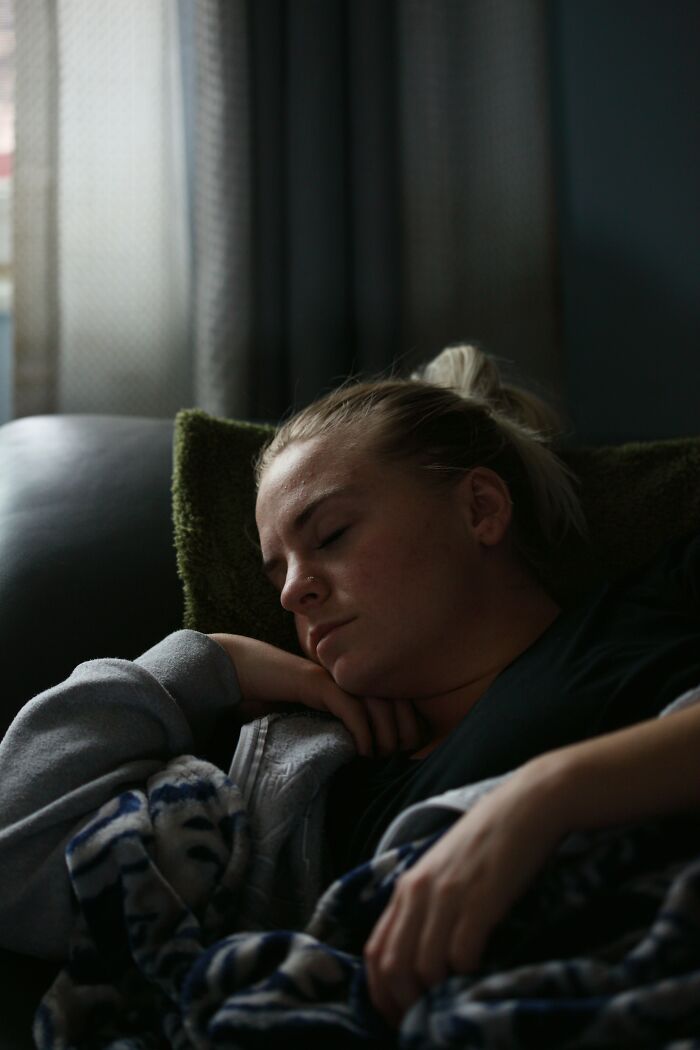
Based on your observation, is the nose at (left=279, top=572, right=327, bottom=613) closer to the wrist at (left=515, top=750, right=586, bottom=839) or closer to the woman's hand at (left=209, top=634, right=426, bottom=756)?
the woman's hand at (left=209, top=634, right=426, bottom=756)

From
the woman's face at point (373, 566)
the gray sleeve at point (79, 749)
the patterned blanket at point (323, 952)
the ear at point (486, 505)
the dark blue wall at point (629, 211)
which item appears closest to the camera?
the patterned blanket at point (323, 952)

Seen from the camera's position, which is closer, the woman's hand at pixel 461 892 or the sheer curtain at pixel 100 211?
the woman's hand at pixel 461 892

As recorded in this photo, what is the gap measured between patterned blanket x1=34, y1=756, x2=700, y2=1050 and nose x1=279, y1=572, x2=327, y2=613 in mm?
164

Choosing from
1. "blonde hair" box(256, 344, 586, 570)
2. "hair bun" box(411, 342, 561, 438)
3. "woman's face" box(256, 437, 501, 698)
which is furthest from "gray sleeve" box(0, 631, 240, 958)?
"hair bun" box(411, 342, 561, 438)

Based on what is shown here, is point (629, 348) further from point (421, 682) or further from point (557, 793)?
point (557, 793)

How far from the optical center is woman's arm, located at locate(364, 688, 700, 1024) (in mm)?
578

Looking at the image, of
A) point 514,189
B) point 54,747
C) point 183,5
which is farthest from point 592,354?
point 54,747

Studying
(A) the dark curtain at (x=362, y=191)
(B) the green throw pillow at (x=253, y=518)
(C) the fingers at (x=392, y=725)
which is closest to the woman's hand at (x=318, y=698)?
(C) the fingers at (x=392, y=725)

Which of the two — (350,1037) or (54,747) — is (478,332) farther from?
(350,1037)

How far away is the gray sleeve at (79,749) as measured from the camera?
76 cm

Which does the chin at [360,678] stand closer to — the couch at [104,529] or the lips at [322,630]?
the lips at [322,630]

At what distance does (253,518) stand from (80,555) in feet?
0.63

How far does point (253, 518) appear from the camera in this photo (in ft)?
3.71

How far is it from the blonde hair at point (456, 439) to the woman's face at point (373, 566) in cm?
3
